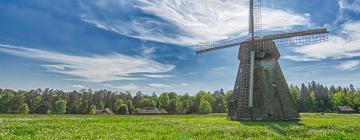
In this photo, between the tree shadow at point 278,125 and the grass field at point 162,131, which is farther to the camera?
the tree shadow at point 278,125

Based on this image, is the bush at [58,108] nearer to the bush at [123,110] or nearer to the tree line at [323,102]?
the bush at [123,110]

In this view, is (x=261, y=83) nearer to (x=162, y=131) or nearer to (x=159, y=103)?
(x=162, y=131)

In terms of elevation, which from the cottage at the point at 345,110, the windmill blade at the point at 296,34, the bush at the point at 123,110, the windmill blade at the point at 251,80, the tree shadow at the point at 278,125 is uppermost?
the windmill blade at the point at 296,34

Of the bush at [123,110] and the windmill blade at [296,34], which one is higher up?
the windmill blade at [296,34]

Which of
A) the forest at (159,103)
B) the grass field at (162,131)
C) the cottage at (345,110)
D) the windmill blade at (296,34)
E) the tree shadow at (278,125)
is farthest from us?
the forest at (159,103)

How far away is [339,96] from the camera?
144 metres

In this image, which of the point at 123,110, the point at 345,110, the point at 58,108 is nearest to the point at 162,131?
the point at 123,110

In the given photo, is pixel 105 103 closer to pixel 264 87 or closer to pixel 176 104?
pixel 176 104

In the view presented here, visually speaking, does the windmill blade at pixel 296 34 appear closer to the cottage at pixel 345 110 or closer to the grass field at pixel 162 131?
the grass field at pixel 162 131

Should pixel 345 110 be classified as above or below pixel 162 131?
above

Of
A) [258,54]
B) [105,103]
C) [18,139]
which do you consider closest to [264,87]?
[258,54]

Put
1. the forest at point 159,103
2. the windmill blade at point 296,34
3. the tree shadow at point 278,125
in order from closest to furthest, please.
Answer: the tree shadow at point 278,125, the windmill blade at point 296,34, the forest at point 159,103

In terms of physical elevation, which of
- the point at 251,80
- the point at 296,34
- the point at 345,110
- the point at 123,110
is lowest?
the point at 123,110

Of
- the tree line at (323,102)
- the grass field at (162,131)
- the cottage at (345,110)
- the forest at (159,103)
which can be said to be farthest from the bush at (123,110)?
the grass field at (162,131)
